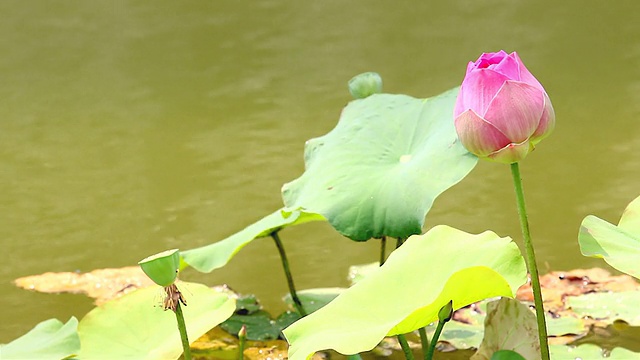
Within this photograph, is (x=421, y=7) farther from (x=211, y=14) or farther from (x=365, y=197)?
(x=365, y=197)

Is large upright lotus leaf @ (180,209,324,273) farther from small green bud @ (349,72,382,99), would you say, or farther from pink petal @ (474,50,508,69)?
pink petal @ (474,50,508,69)


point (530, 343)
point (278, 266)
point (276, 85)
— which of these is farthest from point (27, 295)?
point (276, 85)

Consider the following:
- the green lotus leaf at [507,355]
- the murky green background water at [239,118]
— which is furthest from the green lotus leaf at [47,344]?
the green lotus leaf at [507,355]

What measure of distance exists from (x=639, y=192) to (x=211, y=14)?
1.78 meters

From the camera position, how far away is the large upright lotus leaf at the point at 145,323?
3.00ft

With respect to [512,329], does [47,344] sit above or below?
above

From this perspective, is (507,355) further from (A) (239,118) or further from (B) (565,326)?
(A) (239,118)

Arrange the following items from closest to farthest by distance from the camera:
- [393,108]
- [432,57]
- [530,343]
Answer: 1. [530,343]
2. [393,108]
3. [432,57]

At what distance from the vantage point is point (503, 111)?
0.66 m

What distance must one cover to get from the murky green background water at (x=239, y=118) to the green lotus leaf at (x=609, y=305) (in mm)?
120

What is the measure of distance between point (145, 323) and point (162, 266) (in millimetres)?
295

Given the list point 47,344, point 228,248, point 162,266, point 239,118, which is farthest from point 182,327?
point 239,118

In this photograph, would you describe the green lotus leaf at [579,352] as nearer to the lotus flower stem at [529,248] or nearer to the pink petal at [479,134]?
the lotus flower stem at [529,248]

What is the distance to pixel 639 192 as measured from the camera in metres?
1.46
